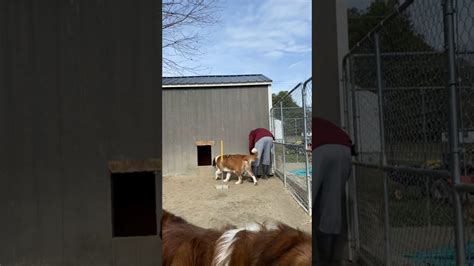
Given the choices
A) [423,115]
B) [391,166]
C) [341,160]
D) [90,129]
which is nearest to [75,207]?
[90,129]

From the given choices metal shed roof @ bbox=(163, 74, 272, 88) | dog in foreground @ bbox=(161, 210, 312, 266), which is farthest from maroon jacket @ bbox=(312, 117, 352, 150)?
metal shed roof @ bbox=(163, 74, 272, 88)

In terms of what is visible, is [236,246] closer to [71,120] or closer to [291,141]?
[71,120]

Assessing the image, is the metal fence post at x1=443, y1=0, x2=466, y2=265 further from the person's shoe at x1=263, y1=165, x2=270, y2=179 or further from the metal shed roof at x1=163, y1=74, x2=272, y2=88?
the person's shoe at x1=263, y1=165, x2=270, y2=179

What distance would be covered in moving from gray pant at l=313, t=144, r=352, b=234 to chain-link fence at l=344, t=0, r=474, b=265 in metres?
0.48

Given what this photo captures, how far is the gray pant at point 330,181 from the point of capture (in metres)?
1.13

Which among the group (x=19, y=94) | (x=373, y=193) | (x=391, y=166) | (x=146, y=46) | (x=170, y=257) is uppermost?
(x=146, y=46)

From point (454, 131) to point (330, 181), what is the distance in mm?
760

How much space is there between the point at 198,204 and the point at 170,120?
856mm

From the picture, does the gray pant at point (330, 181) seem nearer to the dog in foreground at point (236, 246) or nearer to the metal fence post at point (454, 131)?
the dog in foreground at point (236, 246)

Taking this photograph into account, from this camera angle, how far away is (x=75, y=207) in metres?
1.63

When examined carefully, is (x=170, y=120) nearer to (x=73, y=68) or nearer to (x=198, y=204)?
(x=198, y=204)

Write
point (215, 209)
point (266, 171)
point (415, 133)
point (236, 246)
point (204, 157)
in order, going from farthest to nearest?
point (266, 171), point (204, 157), point (215, 209), point (415, 133), point (236, 246)

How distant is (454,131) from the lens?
5.04 feet

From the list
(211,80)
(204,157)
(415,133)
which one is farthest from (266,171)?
(415,133)
